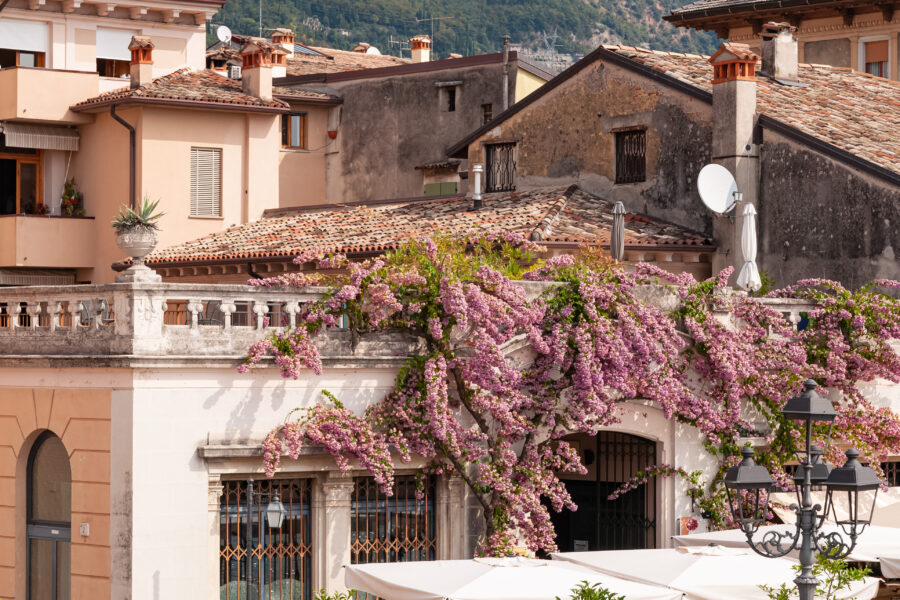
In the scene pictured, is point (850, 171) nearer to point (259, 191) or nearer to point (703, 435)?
point (703, 435)

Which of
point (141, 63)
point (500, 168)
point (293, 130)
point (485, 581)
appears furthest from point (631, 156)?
point (485, 581)

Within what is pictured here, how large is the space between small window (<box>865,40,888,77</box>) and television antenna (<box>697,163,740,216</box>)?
14221mm

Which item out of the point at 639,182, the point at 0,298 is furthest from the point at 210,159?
the point at 0,298

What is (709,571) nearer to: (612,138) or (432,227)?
(432,227)

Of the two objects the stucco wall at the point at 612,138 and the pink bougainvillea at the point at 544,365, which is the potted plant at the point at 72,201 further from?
the pink bougainvillea at the point at 544,365

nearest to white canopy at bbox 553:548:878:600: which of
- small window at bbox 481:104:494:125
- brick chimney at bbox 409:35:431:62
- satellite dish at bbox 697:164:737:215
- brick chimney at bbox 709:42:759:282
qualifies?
satellite dish at bbox 697:164:737:215

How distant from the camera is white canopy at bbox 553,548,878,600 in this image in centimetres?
1858

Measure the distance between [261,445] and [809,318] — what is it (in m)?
8.23

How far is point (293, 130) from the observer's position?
136 ft

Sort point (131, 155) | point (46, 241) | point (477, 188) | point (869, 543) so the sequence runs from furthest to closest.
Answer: point (46, 241) → point (131, 155) → point (477, 188) → point (869, 543)

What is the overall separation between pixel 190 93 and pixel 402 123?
21.2 feet

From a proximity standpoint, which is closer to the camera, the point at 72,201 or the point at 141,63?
the point at 141,63

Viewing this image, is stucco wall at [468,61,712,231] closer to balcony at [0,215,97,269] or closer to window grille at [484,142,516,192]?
window grille at [484,142,516,192]

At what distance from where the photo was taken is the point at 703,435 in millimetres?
24328
